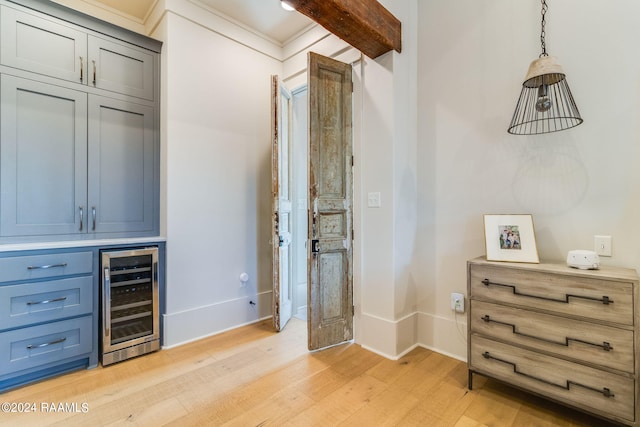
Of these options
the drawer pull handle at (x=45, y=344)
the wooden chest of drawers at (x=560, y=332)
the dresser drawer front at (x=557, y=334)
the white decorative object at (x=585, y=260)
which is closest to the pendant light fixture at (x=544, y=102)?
the white decorative object at (x=585, y=260)

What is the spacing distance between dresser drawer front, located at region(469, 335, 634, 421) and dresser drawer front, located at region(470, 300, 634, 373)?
0.17ft

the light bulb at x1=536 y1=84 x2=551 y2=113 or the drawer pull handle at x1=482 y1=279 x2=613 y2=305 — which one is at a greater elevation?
the light bulb at x1=536 y1=84 x2=551 y2=113

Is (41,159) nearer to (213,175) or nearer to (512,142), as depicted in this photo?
(213,175)

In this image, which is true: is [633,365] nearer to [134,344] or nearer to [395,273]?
[395,273]

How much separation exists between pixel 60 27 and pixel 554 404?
4121 millimetres

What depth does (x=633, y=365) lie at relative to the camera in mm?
1300

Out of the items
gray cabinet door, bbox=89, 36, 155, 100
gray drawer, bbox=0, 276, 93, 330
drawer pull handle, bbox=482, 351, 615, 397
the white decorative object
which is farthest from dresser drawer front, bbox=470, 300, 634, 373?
gray cabinet door, bbox=89, 36, 155, 100

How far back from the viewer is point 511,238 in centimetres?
178

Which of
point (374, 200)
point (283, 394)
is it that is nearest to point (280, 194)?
point (374, 200)

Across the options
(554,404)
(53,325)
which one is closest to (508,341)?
(554,404)

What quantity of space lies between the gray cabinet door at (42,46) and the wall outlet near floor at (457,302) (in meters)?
3.30

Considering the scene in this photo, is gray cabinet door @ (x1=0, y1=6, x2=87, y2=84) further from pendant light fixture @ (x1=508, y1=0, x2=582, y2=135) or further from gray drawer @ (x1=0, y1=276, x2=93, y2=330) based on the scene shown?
pendant light fixture @ (x1=508, y1=0, x2=582, y2=135)

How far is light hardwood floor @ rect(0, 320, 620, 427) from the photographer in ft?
5.01

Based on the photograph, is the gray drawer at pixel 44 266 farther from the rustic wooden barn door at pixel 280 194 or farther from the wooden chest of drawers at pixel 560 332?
the wooden chest of drawers at pixel 560 332
